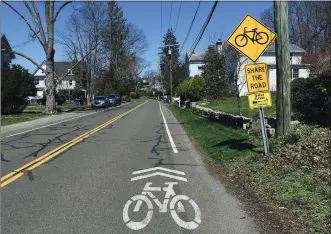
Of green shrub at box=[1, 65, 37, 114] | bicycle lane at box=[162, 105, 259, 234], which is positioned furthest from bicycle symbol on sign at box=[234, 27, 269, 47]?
green shrub at box=[1, 65, 37, 114]

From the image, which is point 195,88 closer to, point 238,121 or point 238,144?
point 238,121

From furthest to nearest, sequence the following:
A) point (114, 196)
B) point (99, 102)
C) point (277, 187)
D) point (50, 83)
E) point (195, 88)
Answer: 1. point (99, 102)
2. point (195, 88)
3. point (50, 83)
4. point (277, 187)
5. point (114, 196)

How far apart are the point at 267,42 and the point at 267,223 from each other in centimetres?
531

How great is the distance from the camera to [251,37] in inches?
392

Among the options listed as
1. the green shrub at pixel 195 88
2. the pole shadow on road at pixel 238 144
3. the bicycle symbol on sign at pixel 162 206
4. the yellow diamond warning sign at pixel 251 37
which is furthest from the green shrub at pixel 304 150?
the green shrub at pixel 195 88

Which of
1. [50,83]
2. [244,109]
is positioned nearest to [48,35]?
[50,83]

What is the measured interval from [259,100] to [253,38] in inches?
55.1

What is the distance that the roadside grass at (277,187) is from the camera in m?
5.61

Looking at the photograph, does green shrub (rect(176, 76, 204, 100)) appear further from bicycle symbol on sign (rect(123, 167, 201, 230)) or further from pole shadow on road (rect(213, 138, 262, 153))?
bicycle symbol on sign (rect(123, 167, 201, 230))

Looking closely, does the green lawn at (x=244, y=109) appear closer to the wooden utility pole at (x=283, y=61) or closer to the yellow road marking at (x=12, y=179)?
the wooden utility pole at (x=283, y=61)

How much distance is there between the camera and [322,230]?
17.1 feet

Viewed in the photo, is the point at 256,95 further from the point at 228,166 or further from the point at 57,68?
the point at 57,68

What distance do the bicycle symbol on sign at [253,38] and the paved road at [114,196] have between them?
2.94 m

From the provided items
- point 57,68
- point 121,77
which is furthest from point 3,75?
point 57,68
